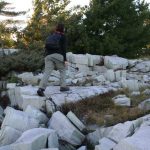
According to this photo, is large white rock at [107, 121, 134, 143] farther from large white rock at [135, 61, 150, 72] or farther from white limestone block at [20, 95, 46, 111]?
large white rock at [135, 61, 150, 72]

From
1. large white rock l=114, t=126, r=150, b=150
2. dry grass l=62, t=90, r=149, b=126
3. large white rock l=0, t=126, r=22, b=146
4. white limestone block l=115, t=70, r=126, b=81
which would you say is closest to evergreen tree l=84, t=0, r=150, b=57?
white limestone block l=115, t=70, r=126, b=81

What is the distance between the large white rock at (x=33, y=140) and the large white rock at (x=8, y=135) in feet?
2.32

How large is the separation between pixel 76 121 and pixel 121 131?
1.71 m

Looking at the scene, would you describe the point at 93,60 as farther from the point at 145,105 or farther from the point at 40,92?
the point at 145,105

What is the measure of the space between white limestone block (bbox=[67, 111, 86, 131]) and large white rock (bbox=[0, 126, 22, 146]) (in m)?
1.43

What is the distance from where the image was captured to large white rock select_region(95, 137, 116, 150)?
9.51m

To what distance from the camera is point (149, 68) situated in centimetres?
1766

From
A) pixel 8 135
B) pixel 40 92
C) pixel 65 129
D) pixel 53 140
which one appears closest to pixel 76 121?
pixel 65 129

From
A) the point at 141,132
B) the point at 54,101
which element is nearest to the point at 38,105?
the point at 54,101

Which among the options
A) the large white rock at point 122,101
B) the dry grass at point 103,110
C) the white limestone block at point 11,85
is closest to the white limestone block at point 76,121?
the dry grass at point 103,110

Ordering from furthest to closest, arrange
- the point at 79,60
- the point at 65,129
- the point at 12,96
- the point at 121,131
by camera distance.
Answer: the point at 79,60 < the point at 12,96 < the point at 65,129 < the point at 121,131

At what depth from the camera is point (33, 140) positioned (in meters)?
9.76

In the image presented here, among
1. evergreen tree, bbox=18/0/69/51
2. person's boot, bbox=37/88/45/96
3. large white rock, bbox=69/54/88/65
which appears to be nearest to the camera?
person's boot, bbox=37/88/45/96

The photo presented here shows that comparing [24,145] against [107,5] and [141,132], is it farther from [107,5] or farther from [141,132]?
[107,5]
